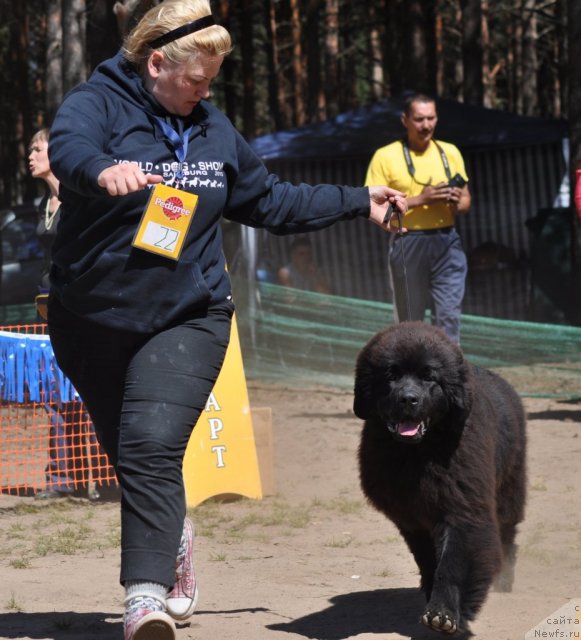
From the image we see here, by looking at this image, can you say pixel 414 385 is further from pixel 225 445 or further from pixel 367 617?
pixel 225 445

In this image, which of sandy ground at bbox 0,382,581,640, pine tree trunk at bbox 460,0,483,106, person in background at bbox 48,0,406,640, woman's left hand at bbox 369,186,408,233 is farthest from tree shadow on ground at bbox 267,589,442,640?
pine tree trunk at bbox 460,0,483,106

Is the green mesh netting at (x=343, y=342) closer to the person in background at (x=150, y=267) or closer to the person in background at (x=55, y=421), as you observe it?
the person in background at (x=55, y=421)

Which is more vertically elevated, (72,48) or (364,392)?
(72,48)

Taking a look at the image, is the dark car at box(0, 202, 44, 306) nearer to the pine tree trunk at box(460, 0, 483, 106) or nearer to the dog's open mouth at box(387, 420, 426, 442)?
the pine tree trunk at box(460, 0, 483, 106)

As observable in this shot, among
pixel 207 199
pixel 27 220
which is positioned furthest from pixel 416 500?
pixel 27 220

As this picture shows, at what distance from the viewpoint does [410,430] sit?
410cm

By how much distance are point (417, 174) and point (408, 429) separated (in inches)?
178

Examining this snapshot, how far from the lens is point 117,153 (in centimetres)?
354

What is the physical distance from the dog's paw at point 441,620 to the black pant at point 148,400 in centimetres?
92

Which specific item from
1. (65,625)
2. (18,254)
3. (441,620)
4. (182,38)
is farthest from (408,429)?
(18,254)

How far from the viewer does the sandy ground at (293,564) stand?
4.32 metres

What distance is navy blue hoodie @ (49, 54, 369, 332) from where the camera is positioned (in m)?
3.51

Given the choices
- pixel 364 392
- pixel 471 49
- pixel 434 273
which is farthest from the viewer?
pixel 471 49

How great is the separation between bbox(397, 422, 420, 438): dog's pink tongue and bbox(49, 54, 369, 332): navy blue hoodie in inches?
32.7
